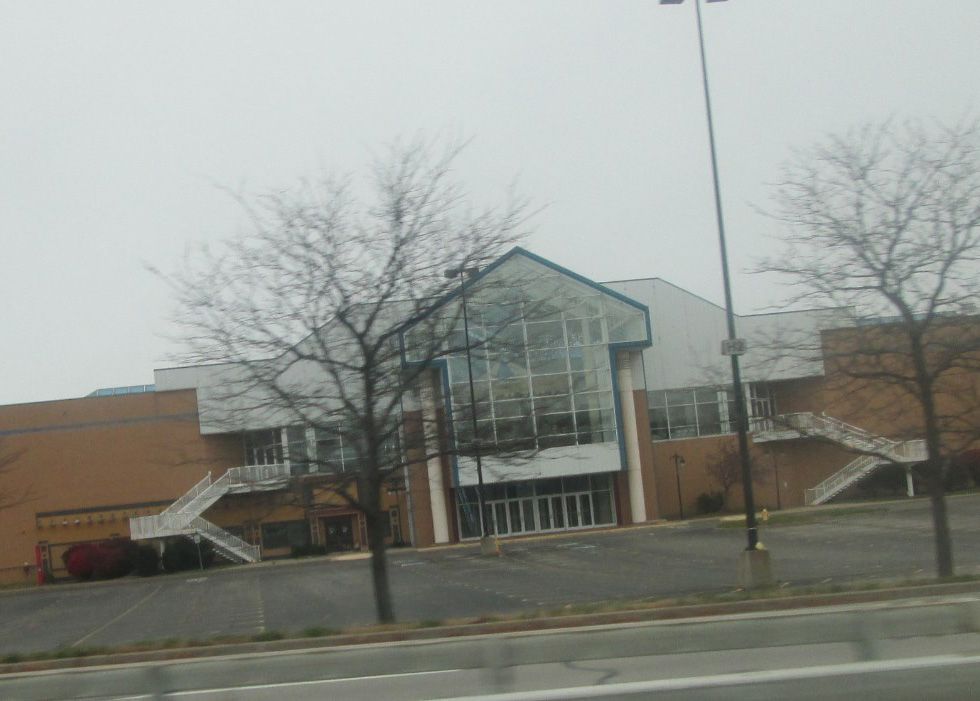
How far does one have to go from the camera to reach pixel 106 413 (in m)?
51.0

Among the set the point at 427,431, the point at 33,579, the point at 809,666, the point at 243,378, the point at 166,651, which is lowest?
the point at 33,579

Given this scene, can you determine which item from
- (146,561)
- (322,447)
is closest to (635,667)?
(322,447)

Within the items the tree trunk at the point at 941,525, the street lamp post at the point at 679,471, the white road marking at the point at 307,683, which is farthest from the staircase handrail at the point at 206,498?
the white road marking at the point at 307,683

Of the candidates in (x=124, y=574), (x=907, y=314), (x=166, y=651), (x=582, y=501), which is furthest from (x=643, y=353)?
(x=166, y=651)

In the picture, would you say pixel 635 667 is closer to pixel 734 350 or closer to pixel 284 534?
pixel 734 350

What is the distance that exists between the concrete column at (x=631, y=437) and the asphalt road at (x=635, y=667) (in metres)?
41.3

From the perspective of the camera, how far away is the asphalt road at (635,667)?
19.8 ft

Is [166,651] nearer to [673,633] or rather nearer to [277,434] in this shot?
[277,434]

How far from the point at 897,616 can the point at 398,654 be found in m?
3.46

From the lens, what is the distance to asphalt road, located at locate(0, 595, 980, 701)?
237 inches

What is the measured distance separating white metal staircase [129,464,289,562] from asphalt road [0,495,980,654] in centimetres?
447

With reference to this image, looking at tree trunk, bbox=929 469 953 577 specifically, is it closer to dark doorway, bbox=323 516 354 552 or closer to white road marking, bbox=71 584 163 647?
white road marking, bbox=71 584 163 647

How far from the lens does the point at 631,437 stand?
4856cm

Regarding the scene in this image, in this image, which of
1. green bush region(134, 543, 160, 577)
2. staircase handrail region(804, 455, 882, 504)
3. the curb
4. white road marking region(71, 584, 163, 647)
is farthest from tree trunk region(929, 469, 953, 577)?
green bush region(134, 543, 160, 577)
